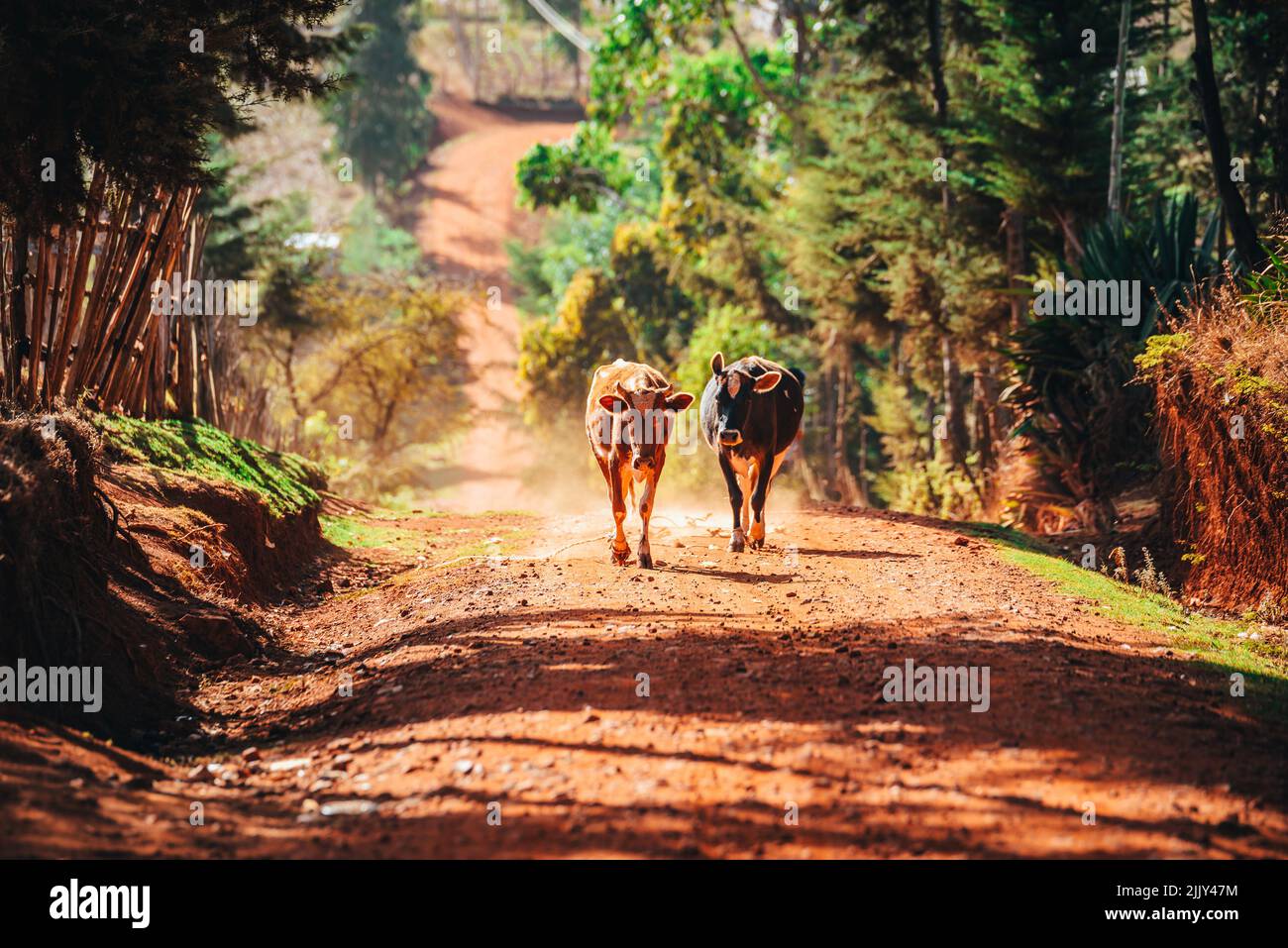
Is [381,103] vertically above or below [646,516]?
above

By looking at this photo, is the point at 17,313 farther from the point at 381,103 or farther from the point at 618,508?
the point at 381,103

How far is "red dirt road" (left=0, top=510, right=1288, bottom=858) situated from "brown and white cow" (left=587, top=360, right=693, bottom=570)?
70.4 inches

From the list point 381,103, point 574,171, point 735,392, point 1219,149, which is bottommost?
point 735,392

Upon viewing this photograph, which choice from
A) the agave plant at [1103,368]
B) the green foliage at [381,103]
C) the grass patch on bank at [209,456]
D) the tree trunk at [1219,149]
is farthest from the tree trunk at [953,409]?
the green foliage at [381,103]

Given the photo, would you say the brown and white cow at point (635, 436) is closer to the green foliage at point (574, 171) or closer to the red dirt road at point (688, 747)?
the red dirt road at point (688, 747)

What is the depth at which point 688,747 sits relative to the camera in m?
6.39

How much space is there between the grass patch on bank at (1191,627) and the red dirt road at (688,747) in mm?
334

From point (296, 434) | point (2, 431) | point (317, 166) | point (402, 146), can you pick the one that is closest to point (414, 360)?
point (296, 434)

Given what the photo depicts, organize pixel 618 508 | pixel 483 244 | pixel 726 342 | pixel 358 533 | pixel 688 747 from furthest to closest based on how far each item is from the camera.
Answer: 1. pixel 483 244
2. pixel 726 342
3. pixel 358 533
4. pixel 618 508
5. pixel 688 747

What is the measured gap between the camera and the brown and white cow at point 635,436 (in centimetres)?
1188

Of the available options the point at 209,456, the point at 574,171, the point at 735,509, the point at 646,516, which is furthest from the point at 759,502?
the point at 574,171

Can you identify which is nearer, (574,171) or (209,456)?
(209,456)

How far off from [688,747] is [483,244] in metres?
A: 66.9

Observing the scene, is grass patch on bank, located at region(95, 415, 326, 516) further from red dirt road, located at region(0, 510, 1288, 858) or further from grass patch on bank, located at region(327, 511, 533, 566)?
red dirt road, located at region(0, 510, 1288, 858)
